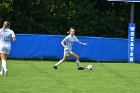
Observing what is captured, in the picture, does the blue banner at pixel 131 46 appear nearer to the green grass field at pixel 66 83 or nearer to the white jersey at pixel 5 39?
the green grass field at pixel 66 83

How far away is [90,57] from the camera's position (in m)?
29.7

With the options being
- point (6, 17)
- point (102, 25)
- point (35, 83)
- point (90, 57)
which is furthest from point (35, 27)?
point (35, 83)

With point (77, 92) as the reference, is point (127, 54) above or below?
below

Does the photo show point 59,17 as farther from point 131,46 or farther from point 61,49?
point 131,46

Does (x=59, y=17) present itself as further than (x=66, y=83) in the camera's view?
Yes

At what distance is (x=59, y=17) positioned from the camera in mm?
36438

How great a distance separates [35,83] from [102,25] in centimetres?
2207

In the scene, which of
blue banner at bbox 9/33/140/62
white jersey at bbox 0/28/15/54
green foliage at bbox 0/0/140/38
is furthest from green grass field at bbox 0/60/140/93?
green foliage at bbox 0/0/140/38

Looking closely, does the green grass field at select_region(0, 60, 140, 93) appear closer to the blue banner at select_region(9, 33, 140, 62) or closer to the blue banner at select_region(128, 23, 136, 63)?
the blue banner at select_region(9, 33, 140, 62)

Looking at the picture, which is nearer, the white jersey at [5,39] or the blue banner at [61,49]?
the white jersey at [5,39]

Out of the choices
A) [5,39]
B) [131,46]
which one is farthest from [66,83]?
[131,46]

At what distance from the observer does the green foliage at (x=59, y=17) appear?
3566cm

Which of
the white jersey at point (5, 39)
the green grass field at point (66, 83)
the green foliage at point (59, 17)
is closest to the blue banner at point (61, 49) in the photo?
the green foliage at point (59, 17)

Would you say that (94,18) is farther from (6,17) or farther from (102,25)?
(6,17)
